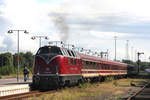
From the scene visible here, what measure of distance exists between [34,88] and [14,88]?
11.2 ft

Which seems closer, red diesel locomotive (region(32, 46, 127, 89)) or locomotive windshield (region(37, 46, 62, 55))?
red diesel locomotive (region(32, 46, 127, 89))

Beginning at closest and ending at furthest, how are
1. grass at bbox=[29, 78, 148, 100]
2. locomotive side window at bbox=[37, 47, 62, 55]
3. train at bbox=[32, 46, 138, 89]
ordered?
grass at bbox=[29, 78, 148, 100], train at bbox=[32, 46, 138, 89], locomotive side window at bbox=[37, 47, 62, 55]

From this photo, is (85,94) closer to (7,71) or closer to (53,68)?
(53,68)

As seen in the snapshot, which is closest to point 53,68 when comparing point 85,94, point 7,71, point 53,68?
point 53,68

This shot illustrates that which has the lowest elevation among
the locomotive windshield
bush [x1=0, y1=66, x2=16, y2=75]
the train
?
bush [x1=0, y1=66, x2=16, y2=75]

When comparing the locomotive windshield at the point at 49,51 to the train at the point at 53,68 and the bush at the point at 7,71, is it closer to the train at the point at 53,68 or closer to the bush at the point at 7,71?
the train at the point at 53,68

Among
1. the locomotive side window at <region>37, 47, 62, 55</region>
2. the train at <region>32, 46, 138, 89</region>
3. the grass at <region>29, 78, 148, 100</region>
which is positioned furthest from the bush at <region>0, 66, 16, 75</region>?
the locomotive side window at <region>37, 47, 62, 55</region>

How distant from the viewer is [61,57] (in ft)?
Answer: 74.4

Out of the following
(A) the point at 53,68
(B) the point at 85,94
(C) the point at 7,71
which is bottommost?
(C) the point at 7,71

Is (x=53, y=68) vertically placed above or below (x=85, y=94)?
above

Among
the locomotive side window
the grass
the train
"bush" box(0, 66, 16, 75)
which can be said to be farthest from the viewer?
"bush" box(0, 66, 16, 75)

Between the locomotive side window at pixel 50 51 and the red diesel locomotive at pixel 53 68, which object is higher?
the locomotive side window at pixel 50 51

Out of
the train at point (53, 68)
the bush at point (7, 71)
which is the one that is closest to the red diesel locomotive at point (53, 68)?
the train at point (53, 68)

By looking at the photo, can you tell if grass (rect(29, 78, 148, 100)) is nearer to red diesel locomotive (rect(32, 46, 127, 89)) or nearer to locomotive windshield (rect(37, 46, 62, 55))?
red diesel locomotive (rect(32, 46, 127, 89))
